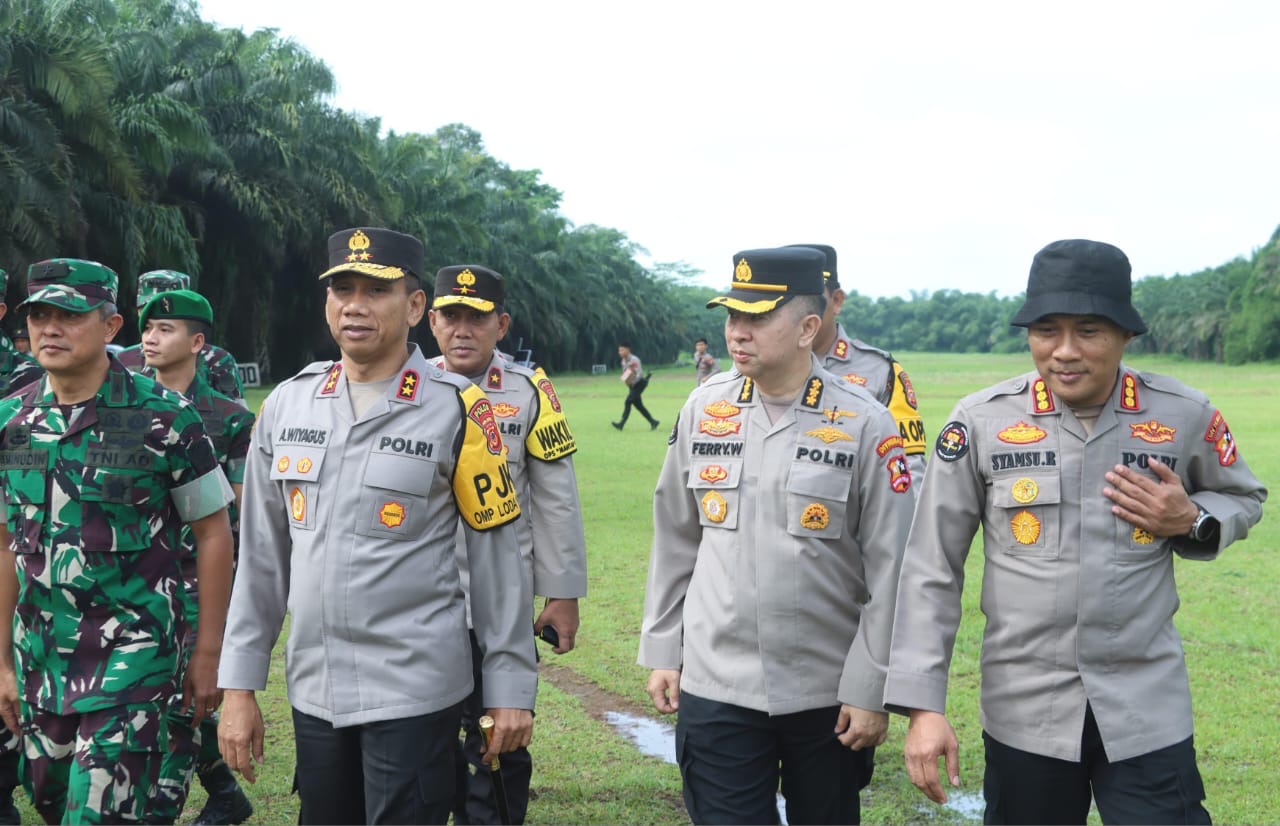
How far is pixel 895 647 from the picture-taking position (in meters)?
3.11

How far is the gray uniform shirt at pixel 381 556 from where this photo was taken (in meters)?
3.10

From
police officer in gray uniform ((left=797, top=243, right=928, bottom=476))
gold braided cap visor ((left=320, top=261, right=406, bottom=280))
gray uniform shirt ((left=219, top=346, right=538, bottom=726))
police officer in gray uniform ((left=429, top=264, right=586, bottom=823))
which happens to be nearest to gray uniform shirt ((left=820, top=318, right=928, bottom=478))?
police officer in gray uniform ((left=797, top=243, right=928, bottom=476))

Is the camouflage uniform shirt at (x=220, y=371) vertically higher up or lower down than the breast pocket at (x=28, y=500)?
higher up

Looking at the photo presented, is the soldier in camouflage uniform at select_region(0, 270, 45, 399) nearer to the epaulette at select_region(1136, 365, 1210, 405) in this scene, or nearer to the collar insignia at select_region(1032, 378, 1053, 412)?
the collar insignia at select_region(1032, 378, 1053, 412)

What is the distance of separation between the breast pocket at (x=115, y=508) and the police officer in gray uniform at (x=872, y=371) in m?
3.22

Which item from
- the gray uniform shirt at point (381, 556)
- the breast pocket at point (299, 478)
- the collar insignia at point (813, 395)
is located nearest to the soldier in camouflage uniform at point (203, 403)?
the gray uniform shirt at point (381, 556)

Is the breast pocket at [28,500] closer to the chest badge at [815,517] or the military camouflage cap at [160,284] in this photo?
the military camouflage cap at [160,284]

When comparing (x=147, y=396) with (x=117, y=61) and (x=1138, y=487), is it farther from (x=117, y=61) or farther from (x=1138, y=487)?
(x=117, y=61)

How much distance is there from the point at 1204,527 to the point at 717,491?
1.28 metres

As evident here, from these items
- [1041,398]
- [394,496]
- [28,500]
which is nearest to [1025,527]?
[1041,398]

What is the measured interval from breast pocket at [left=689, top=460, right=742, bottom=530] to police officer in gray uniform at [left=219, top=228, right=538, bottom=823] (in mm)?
591

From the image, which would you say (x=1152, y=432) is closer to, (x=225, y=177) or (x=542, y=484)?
(x=542, y=484)

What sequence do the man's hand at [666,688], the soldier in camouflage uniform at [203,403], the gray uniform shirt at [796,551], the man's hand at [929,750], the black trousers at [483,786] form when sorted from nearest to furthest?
the man's hand at [929,750]
the gray uniform shirt at [796,551]
the man's hand at [666,688]
the black trousers at [483,786]
the soldier in camouflage uniform at [203,403]

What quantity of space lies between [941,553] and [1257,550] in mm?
9181
